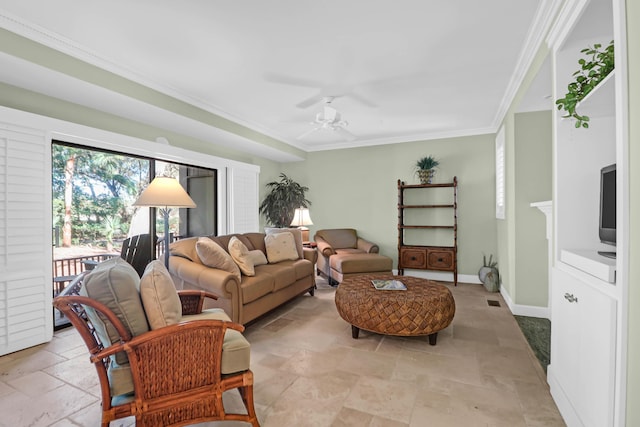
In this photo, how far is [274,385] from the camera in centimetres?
217

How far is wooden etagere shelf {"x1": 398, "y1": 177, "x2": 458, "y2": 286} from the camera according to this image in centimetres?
503

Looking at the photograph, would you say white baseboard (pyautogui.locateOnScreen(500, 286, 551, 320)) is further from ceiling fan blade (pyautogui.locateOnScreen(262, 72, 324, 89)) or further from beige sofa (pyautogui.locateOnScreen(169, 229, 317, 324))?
ceiling fan blade (pyautogui.locateOnScreen(262, 72, 324, 89))

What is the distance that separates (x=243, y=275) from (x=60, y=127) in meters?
2.29

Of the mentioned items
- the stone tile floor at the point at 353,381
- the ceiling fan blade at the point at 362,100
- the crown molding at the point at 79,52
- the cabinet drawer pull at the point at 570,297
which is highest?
the ceiling fan blade at the point at 362,100

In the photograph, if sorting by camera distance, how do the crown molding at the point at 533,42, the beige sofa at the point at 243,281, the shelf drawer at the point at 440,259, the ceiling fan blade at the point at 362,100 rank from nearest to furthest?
1. the crown molding at the point at 533,42
2. the beige sofa at the point at 243,281
3. the ceiling fan blade at the point at 362,100
4. the shelf drawer at the point at 440,259

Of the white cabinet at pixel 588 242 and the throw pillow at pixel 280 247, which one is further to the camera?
the throw pillow at pixel 280 247

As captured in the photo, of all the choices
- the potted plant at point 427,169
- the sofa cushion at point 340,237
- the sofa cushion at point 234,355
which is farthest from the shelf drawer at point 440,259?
the sofa cushion at point 234,355

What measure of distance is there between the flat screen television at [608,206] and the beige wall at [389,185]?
3.59 m

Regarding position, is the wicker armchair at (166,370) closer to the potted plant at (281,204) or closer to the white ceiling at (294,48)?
the white ceiling at (294,48)

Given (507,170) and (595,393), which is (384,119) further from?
(595,393)

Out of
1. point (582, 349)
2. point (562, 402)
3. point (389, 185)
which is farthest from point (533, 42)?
point (389, 185)

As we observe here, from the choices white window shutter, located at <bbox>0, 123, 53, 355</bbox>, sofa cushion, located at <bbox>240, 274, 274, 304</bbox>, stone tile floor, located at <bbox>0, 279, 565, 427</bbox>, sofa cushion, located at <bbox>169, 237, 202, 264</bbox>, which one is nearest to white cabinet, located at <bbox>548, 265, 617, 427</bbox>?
stone tile floor, located at <bbox>0, 279, 565, 427</bbox>

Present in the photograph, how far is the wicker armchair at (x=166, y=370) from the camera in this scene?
1.50m

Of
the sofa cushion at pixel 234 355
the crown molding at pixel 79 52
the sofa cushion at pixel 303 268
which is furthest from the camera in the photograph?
the sofa cushion at pixel 303 268
